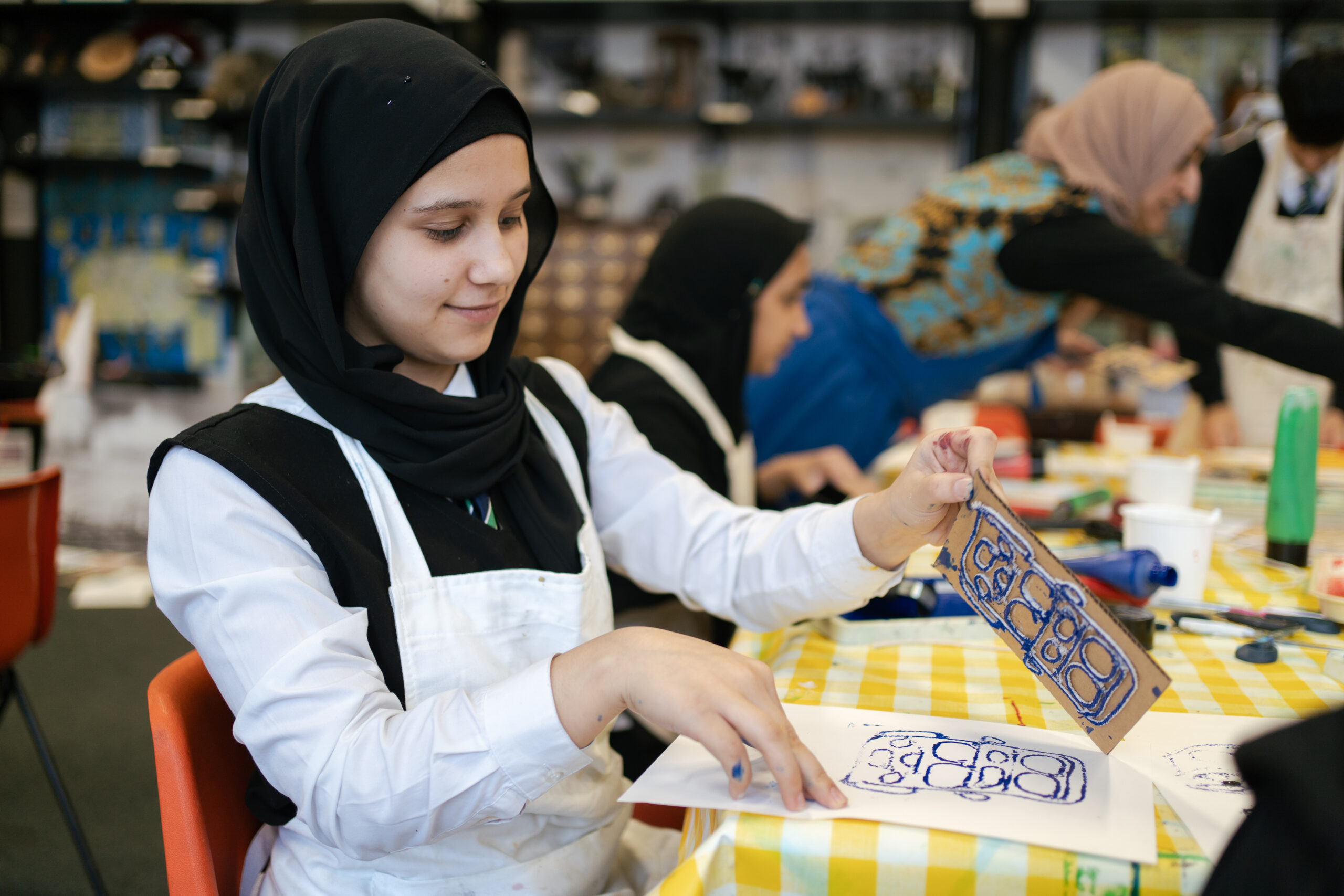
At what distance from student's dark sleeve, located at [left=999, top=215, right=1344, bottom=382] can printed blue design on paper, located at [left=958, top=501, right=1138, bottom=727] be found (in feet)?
3.65

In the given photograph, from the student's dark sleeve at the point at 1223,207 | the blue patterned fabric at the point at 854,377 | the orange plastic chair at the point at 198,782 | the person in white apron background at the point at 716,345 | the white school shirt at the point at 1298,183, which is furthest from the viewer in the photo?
the student's dark sleeve at the point at 1223,207

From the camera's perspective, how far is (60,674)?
269 cm

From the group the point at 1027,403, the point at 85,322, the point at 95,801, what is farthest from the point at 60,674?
the point at 1027,403

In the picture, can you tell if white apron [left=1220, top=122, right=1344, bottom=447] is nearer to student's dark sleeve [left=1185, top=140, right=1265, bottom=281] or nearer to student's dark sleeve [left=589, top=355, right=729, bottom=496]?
student's dark sleeve [left=1185, top=140, right=1265, bottom=281]

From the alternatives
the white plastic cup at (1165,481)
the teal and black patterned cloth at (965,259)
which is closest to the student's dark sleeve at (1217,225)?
the teal and black patterned cloth at (965,259)

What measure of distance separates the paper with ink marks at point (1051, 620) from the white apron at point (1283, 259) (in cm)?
199

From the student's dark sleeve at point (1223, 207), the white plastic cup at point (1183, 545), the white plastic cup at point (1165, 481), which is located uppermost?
the student's dark sleeve at point (1223, 207)

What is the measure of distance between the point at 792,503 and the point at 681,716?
1.24 m

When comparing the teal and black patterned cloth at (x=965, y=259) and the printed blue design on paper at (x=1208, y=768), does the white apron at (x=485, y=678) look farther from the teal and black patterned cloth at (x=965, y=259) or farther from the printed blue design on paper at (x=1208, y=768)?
the teal and black patterned cloth at (x=965, y=259)

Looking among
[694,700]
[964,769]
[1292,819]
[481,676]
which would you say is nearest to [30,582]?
[481,676]

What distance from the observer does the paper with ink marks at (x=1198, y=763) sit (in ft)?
1.89

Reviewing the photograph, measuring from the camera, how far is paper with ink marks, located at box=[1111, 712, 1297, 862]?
58 cm

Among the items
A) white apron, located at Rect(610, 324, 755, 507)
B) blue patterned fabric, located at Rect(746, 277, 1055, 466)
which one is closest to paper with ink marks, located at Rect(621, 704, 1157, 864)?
white apron, located at Rect(610, 324, 755, 507)

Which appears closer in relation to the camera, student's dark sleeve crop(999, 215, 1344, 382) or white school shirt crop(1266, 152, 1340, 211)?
student's dark sleeve crop(999, 215, 1344, 382)
